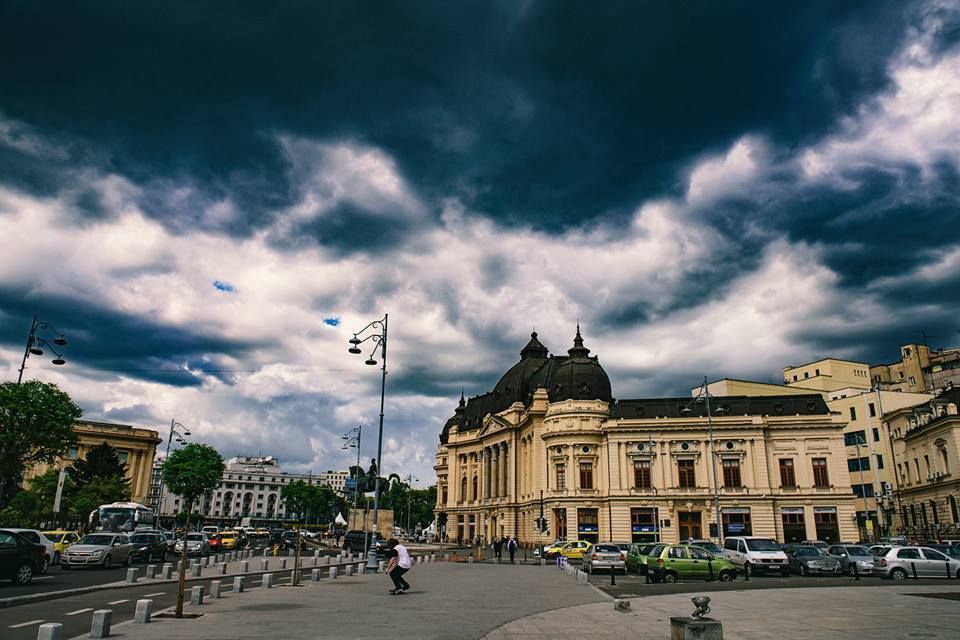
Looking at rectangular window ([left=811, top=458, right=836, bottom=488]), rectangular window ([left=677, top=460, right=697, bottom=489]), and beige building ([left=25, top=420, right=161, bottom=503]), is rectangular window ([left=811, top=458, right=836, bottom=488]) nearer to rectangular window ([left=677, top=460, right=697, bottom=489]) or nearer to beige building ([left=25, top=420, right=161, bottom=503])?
rectangular window ([left=677, top=460, right=697, bottom=489])

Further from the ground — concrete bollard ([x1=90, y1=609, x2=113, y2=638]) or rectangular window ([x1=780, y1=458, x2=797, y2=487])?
rectangular window ([x1=780, y1=458, x2=797, y2=487])

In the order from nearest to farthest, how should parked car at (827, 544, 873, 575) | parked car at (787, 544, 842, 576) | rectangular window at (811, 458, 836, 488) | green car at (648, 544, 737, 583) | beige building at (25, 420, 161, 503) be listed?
green car at (648, 544, 737, 583), parked car at (827, 544, 873, 575), parked car at (787, 544, 842, 576), rectangular window at (811, 458, 836, 488), beige building at (25, 420, 161, 503)

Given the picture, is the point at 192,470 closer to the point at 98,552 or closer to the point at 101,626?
the point at 98,552

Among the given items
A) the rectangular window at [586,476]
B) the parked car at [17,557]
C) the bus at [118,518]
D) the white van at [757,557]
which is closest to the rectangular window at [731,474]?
the rectangular window at [586,476]

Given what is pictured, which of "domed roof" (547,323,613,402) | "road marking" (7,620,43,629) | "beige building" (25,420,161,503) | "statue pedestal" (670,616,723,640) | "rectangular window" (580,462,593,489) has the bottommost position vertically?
"road marking" (7,620,43,629)

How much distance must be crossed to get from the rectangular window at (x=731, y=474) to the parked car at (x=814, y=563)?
119 feet

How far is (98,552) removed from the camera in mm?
31094

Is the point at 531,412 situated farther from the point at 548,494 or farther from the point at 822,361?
the point at 822,361

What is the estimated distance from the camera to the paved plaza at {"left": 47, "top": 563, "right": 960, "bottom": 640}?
Result: 13164 millimetres

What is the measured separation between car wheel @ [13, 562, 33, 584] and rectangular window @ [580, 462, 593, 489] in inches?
2273

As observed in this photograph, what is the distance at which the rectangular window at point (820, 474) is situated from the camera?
68062mm

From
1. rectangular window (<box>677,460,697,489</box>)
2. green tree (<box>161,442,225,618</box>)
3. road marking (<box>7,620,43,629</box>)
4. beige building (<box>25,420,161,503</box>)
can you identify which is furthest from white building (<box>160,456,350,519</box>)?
road marking (<box>7,620,43,629</box>)

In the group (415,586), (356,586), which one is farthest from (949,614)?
(356,586)

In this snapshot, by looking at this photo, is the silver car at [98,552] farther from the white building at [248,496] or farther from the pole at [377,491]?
the white building at [248,496]
